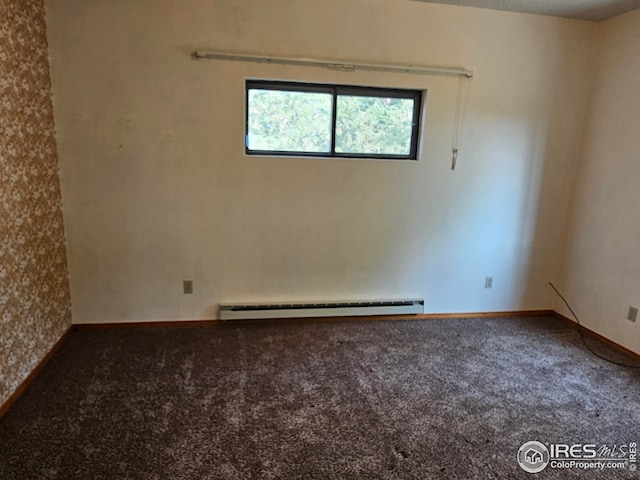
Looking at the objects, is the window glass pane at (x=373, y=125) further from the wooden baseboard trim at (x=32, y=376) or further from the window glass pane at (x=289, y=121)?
the wooden baseboard trim at (x=32, y=376)

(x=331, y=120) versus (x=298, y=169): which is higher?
(x=331, y=120)

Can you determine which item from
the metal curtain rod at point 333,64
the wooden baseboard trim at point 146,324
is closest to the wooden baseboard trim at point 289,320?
the wooden baseboard trim at point 146,324

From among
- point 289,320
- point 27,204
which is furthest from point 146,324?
point 27,204

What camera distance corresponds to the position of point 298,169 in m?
3.20

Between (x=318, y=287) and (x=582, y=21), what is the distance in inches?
122

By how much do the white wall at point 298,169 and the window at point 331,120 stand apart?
0.11m

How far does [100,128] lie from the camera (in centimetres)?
291

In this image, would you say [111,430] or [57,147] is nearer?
[111,430]

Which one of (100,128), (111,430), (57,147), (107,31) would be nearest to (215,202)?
(100,128)

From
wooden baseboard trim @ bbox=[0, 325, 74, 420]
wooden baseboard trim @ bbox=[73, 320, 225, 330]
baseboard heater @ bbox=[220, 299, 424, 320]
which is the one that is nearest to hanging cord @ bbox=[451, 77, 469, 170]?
baseboard heater @ bbox=[220, 299, 424, 320]

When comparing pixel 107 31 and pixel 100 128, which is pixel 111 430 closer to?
pixel 100 128

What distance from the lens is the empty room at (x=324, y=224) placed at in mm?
2225

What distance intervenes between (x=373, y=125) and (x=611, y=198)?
1993mm

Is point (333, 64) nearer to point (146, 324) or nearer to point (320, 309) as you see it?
point (320, 309)
